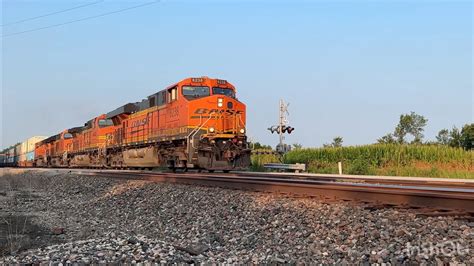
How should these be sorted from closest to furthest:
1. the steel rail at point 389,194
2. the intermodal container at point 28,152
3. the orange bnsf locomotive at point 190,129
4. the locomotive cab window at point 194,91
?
1. the steel rail at point 389,194
2. the orange bnsf locomotive at point 190,129
3. the locomotive cab window at point 194,91
4. the intermodal container at point 28,152

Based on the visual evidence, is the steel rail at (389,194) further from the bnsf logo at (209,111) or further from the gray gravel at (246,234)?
the bnsf logo at (209,111)

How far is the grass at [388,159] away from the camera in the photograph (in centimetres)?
2264

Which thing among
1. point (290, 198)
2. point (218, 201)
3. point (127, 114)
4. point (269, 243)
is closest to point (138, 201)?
point (218, 201)

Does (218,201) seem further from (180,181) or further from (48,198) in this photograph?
(48,198)

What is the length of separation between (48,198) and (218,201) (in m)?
7.46

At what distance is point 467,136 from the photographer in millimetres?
45938

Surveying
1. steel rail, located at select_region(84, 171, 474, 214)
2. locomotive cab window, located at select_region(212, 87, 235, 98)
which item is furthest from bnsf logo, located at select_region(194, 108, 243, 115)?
steel rail, located at select_region(84, 171, 474, 214)

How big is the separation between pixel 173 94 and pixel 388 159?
42.2ft

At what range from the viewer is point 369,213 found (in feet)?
20.3

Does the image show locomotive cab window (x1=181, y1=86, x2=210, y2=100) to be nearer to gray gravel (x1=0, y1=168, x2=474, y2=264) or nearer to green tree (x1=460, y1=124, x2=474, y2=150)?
gray gravel (x1=0, y1=168, x2=474, y2=264)

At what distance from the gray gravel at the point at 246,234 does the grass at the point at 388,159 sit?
1422 cm

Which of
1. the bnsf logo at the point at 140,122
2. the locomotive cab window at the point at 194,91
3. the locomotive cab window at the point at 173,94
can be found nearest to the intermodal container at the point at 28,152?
the bnsf logo at the point at 140,122

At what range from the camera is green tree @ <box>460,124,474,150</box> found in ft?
146

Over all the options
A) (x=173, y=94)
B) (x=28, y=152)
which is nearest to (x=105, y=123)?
(x=173, y=94)
